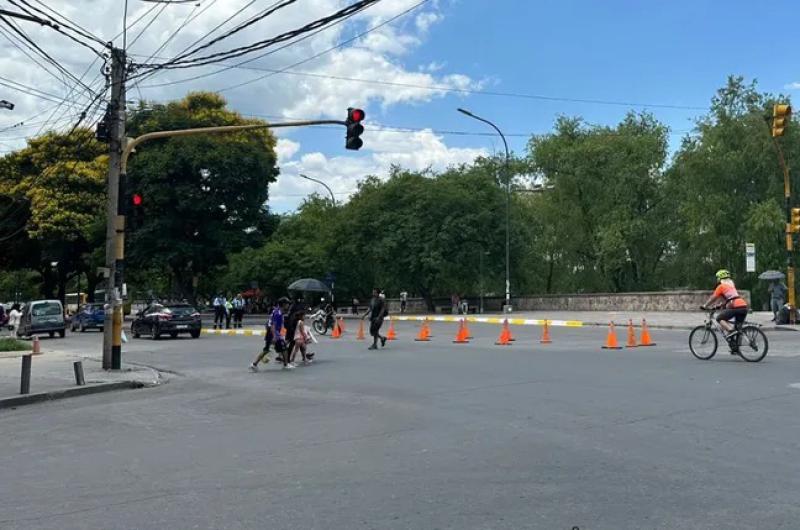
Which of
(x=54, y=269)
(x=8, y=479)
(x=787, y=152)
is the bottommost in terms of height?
(x=8, y=479)

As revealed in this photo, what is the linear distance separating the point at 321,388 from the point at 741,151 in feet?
135

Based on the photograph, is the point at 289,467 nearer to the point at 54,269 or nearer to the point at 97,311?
the point at 97,311

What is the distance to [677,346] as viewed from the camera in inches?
771

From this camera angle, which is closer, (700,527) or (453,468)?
(700,527)

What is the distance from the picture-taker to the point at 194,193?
4112 cm

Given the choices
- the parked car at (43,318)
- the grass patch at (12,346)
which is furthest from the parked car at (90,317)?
the grass patch at (12,346)

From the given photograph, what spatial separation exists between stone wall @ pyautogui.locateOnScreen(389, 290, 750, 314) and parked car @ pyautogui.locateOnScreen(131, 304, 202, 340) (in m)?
25.1

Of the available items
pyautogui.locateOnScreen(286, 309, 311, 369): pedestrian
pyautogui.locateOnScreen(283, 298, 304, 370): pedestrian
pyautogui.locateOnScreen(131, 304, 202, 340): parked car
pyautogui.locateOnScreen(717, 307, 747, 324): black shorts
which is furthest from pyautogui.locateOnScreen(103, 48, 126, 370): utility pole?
pyautogui.locateOnScreen(717, 307, 747, 324): black shorts

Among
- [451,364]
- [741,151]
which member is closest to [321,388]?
[451,364]

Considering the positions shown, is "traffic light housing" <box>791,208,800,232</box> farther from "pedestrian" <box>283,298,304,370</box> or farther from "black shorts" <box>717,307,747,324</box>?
"pedestrian" <box>283,298,304,370</box>

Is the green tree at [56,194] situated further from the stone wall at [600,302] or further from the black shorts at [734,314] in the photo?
the black shorts at [734,314]

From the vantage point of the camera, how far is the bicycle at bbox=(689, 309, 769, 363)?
587 inches

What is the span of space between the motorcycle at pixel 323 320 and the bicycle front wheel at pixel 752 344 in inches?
665

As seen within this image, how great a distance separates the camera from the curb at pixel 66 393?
41.0 feet
